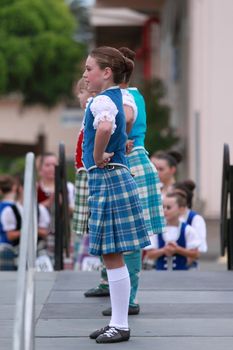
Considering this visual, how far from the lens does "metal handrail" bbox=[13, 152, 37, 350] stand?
5238 mm

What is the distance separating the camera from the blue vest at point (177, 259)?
36.2 ft

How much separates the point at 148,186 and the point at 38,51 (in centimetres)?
3701

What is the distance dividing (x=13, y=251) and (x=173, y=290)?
3630mm

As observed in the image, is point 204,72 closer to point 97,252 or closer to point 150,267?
point 150,267

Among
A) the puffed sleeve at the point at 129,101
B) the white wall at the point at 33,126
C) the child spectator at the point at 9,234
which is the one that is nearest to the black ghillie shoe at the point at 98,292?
the puffed sleeve at the point at 129,101

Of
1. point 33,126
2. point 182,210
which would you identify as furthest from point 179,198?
point 33,126

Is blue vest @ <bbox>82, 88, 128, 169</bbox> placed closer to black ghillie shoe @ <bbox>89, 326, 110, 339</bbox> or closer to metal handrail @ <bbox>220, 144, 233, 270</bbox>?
black ghillie shoe @ <bbox>89, 326, 110, 339</bbox>

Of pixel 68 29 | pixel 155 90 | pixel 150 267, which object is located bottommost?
pixel 150 267

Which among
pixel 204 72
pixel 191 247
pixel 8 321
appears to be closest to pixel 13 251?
pixel 191 247

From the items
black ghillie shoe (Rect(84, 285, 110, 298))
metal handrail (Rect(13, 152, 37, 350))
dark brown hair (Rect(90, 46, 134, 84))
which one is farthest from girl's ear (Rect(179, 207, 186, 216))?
metal handrail (Rect(13, 152, 37, 350))

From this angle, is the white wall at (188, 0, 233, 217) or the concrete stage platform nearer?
the concrete stage platform

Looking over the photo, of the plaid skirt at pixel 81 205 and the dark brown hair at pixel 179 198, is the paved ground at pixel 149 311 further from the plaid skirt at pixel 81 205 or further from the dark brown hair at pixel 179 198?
the dark brown hair at pixel 179 198

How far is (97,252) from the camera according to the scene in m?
6.94

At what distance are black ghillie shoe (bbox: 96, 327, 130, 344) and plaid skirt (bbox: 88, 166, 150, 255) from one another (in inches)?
17.4
